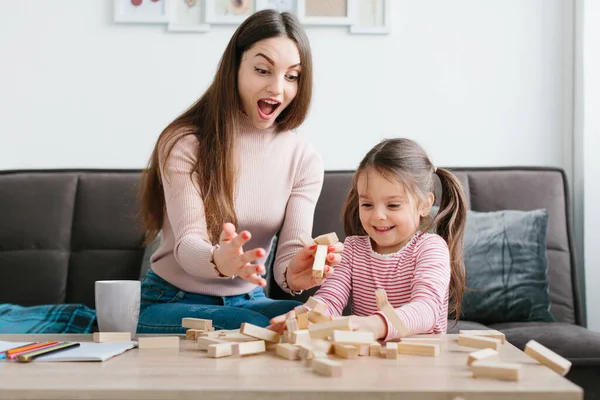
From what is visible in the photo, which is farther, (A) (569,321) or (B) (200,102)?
(A) (569,321)

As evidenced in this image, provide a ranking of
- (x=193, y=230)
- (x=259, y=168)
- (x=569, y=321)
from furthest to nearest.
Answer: (x=569, y=321), (x=259, y=168), (x=193, y=230)

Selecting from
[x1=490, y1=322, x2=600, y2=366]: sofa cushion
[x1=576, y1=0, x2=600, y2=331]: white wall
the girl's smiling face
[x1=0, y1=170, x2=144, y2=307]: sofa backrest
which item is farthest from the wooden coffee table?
[x1=576, y1=0, x2=600, y2=331]: white wall

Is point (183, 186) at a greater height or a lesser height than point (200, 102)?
lesser

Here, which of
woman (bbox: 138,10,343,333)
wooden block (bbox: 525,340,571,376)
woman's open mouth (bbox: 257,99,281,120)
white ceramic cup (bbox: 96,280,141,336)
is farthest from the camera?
woman's open mouth (bbox: 257,99,281,120)

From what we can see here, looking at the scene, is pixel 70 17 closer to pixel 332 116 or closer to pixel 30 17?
pixel 30 17

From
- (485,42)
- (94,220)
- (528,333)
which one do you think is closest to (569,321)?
(528,333)

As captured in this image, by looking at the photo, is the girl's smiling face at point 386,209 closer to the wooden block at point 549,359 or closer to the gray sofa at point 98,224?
the wooden block at point 549,359

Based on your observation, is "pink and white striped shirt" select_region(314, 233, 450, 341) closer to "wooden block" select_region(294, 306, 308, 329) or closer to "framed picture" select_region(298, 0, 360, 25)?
"wooden block" select_region(294, 306, 308, 329)

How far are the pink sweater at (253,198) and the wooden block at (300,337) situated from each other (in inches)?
24.9

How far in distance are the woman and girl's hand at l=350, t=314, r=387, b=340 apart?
15.5 inches

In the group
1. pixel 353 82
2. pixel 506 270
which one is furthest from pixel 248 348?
pixel 353 82

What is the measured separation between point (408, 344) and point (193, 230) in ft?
2.54

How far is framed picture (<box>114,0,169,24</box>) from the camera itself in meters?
3.03

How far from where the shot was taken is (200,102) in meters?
2.01
